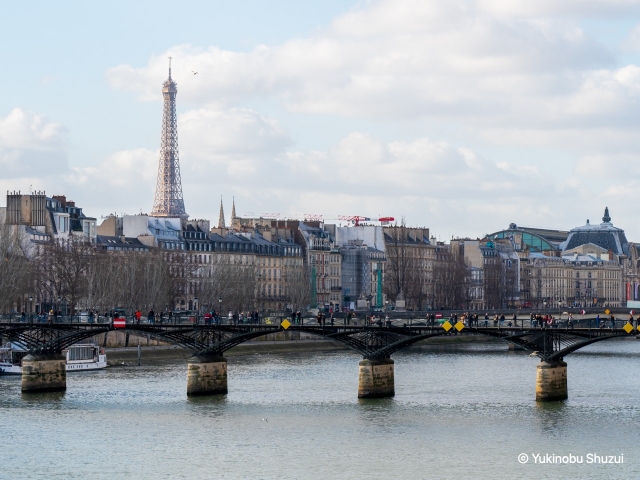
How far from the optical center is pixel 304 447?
220 feet

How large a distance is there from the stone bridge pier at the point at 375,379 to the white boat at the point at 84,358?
25.8 metres

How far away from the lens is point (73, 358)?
106m

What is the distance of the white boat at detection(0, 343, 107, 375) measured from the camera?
102 metres

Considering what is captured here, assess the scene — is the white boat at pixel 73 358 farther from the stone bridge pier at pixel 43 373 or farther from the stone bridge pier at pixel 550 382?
the stone bridge pier at pixel 550 382

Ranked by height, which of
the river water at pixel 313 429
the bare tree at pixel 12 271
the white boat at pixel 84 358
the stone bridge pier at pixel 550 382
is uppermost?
the bare tree at pixel 12 271

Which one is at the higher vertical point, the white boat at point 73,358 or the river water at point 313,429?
the white boat at point 73,358

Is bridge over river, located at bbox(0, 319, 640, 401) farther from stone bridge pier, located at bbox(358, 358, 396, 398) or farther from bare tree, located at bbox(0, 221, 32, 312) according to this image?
bare tree, located at bbox(0, 221, 32, 312)

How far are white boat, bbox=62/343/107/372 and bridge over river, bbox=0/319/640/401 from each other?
12751 mm

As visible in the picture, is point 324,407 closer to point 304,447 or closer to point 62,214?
point 304,447

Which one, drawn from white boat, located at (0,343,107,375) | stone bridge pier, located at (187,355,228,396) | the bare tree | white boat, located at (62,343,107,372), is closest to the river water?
stone bridge pier, located at (187,355,228,396)

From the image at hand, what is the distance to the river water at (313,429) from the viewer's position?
6241cm

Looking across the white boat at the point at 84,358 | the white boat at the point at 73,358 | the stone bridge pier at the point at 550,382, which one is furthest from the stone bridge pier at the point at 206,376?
the white boat at the point at 84,358

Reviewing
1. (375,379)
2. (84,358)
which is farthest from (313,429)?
(84,358)

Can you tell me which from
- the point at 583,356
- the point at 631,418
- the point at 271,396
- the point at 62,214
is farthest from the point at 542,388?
the point at 62,214
